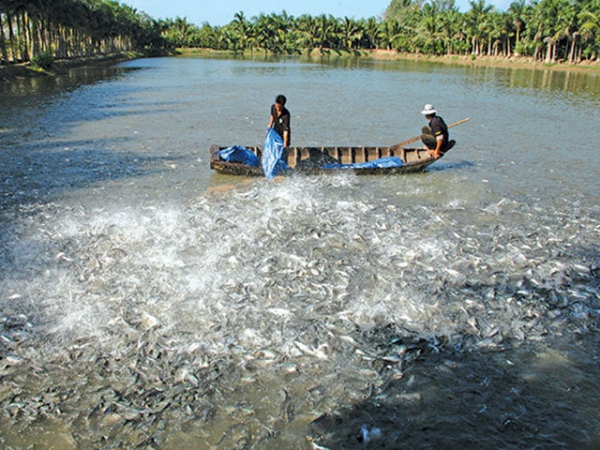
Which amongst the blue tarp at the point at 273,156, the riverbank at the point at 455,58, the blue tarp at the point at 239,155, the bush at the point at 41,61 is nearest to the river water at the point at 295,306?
the blue tarp at the point at 273,156

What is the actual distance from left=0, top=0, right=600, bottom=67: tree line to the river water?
52113 millimetres

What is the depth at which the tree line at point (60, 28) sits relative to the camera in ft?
184

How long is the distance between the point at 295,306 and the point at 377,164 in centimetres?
898

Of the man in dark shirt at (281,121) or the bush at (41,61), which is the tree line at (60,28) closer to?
the bush at (41,61)

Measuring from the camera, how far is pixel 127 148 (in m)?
20.0

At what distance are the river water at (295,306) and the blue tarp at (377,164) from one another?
397 mm

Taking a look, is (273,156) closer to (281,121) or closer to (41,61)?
(281,121)

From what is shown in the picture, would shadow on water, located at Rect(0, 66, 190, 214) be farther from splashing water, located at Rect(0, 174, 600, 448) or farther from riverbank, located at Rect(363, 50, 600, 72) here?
riverbank, located at Rect(363, 50, 600, 72)

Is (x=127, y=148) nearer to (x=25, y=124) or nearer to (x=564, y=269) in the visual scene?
(x=25, y=124)

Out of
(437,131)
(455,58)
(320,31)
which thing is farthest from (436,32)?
(437,131)

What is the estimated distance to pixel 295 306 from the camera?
27.0 ft

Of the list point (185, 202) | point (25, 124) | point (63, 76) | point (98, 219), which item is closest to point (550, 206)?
point (185, 202)

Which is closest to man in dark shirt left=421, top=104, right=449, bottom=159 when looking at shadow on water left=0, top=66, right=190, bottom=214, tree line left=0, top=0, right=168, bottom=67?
shadow on water left=0, top=66, right=190, bottom=214

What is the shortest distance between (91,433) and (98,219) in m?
7.37
